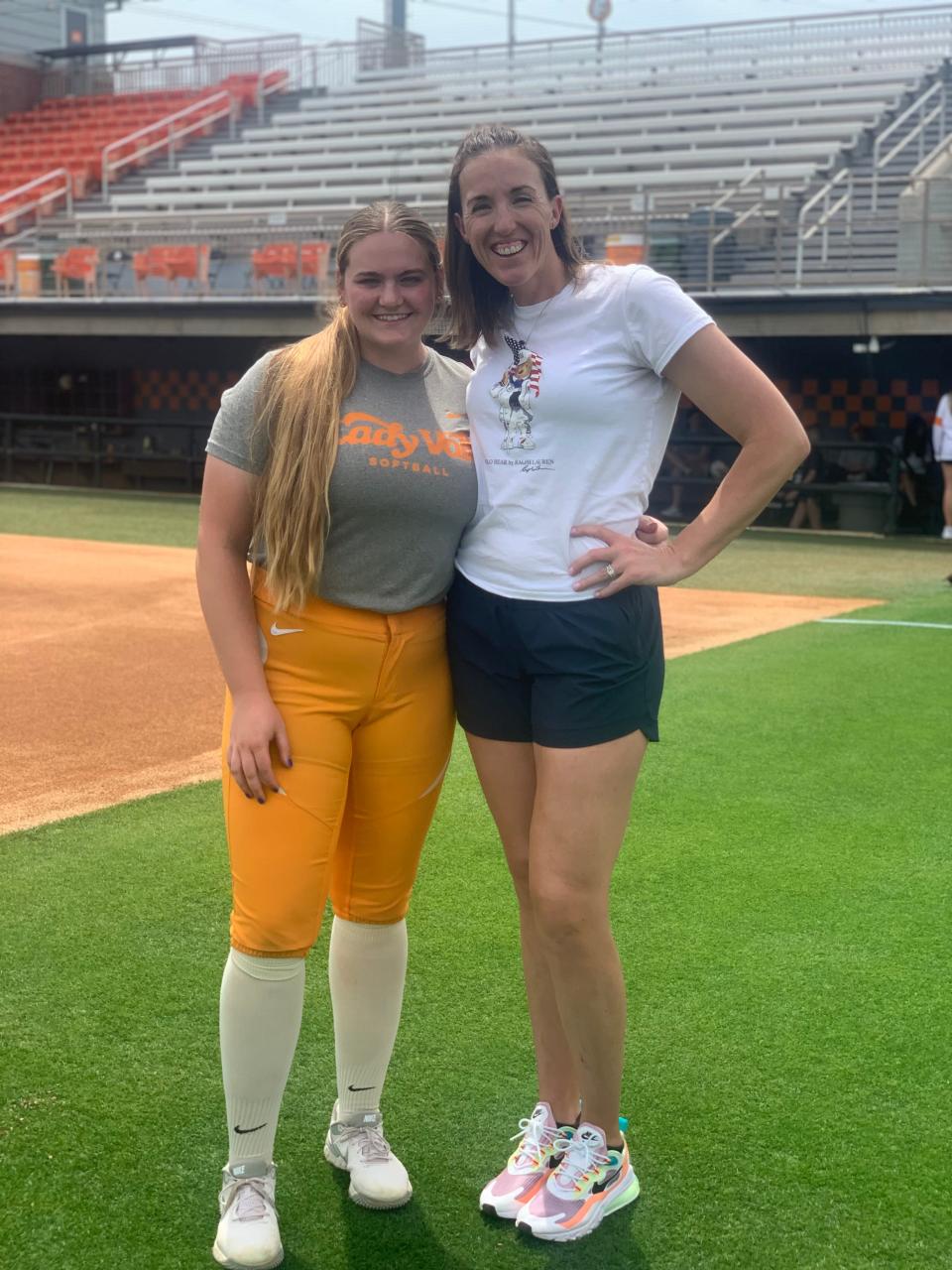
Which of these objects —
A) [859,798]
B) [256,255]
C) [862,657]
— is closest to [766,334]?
[256,255]

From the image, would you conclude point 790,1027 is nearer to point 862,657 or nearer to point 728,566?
point 862,657

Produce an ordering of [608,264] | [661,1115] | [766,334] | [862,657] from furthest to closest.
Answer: [766,334] < [862,657] < [661,1115] < [608,264]

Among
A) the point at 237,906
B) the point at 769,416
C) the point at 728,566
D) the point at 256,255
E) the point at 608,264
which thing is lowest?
the point at 728,566

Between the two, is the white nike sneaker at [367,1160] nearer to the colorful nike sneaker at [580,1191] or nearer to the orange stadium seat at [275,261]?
the colorful nike sneaker at [580,1191]

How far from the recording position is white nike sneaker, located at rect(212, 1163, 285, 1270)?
→ 225 centimetres

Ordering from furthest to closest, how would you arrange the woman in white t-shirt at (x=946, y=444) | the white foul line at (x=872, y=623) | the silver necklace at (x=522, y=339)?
1. the woman in white t-shirt at (x=946, y=444)
2. the white foul line at (x=872, y=623)
3. the silver necklace at (x=522, y=339)

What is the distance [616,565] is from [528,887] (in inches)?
24.4

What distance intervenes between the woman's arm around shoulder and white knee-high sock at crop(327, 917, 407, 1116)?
0.41 m

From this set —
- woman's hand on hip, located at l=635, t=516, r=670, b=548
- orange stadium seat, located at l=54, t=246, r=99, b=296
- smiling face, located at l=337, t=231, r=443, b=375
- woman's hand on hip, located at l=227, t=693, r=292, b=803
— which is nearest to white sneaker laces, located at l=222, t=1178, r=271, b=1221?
woman's hand on hip, located at l=227, t=693, r=292, b=803

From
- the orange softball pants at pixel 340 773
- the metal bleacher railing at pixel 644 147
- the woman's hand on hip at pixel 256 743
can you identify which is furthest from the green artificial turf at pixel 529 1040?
the metal bleacher railing at pixel 644 147

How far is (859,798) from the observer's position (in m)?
4.99

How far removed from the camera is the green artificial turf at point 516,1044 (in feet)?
7.85

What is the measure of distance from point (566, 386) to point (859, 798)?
315cm

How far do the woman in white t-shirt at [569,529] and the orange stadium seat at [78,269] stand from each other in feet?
55.6
